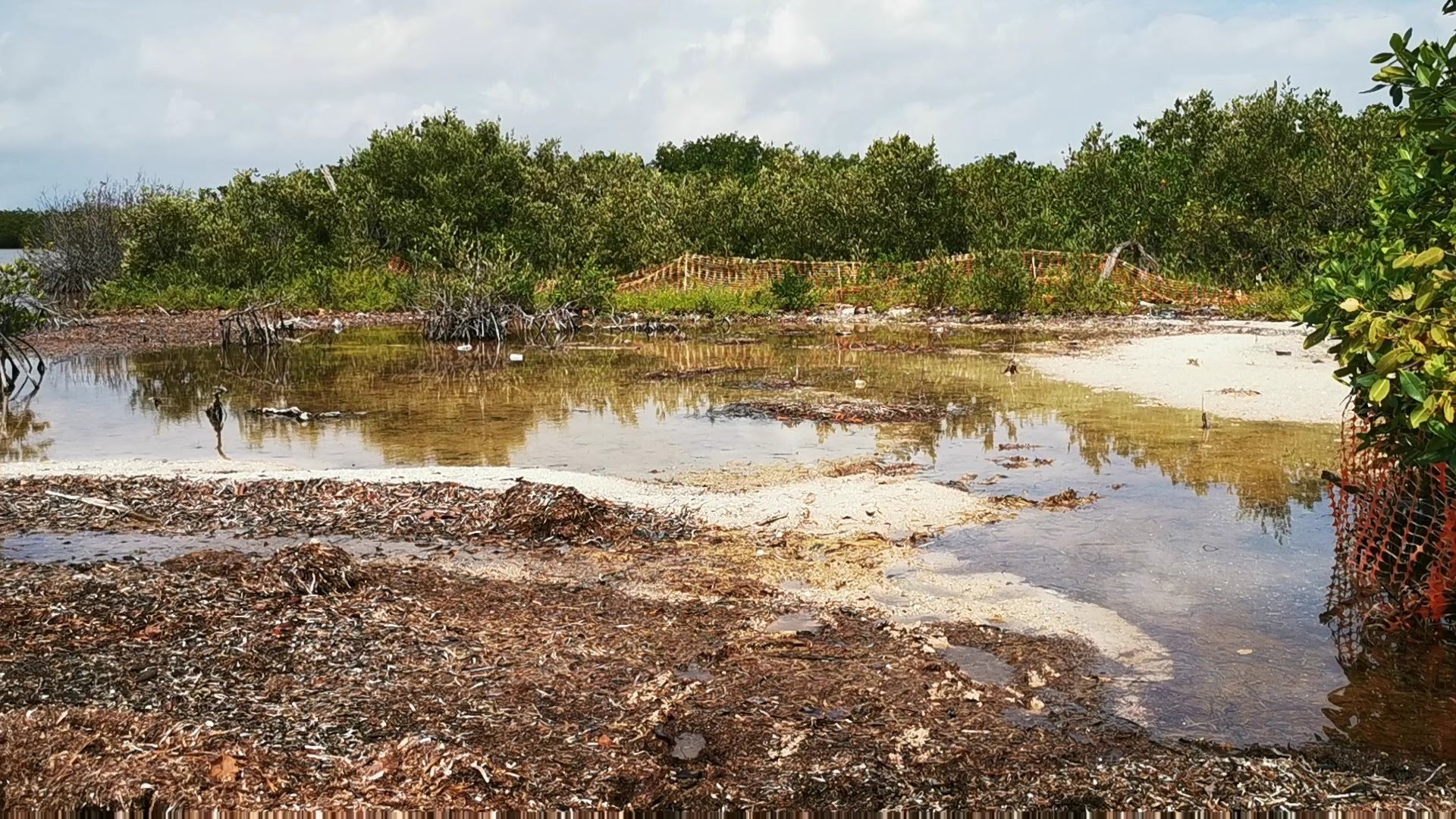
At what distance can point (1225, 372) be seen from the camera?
59.2 ft

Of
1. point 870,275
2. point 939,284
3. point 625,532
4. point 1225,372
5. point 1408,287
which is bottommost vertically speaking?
point 625,532

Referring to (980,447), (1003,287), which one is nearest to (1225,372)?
(980,447)

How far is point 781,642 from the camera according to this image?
20.2 ft

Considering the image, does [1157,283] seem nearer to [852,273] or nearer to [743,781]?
[852,273]

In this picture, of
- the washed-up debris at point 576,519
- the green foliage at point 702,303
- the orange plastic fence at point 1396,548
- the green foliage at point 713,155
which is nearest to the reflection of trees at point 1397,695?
the orange plastic fence at point 1396,548

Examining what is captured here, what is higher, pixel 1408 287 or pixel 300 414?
pixel 1408 287

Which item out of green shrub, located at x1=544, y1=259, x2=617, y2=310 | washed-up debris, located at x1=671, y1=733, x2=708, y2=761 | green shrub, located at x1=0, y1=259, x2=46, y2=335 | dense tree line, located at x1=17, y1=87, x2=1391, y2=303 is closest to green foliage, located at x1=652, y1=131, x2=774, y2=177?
dense tree line, located at x1=17, y1=87, x2=1391, y2=303

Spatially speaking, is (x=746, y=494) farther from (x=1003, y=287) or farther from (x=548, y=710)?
(x=1003, y=287)

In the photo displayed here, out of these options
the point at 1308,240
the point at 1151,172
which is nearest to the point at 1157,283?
the point at 1308,240

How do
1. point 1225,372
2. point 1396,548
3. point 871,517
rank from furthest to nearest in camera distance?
point 1225,372, point 871,517, point 1396,548

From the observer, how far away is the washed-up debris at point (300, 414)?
1573 cm

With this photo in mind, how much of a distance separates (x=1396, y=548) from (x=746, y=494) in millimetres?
5056

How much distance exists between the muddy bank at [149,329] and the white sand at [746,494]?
16.9 m

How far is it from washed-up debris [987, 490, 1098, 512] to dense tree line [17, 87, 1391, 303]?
84.4 ft
